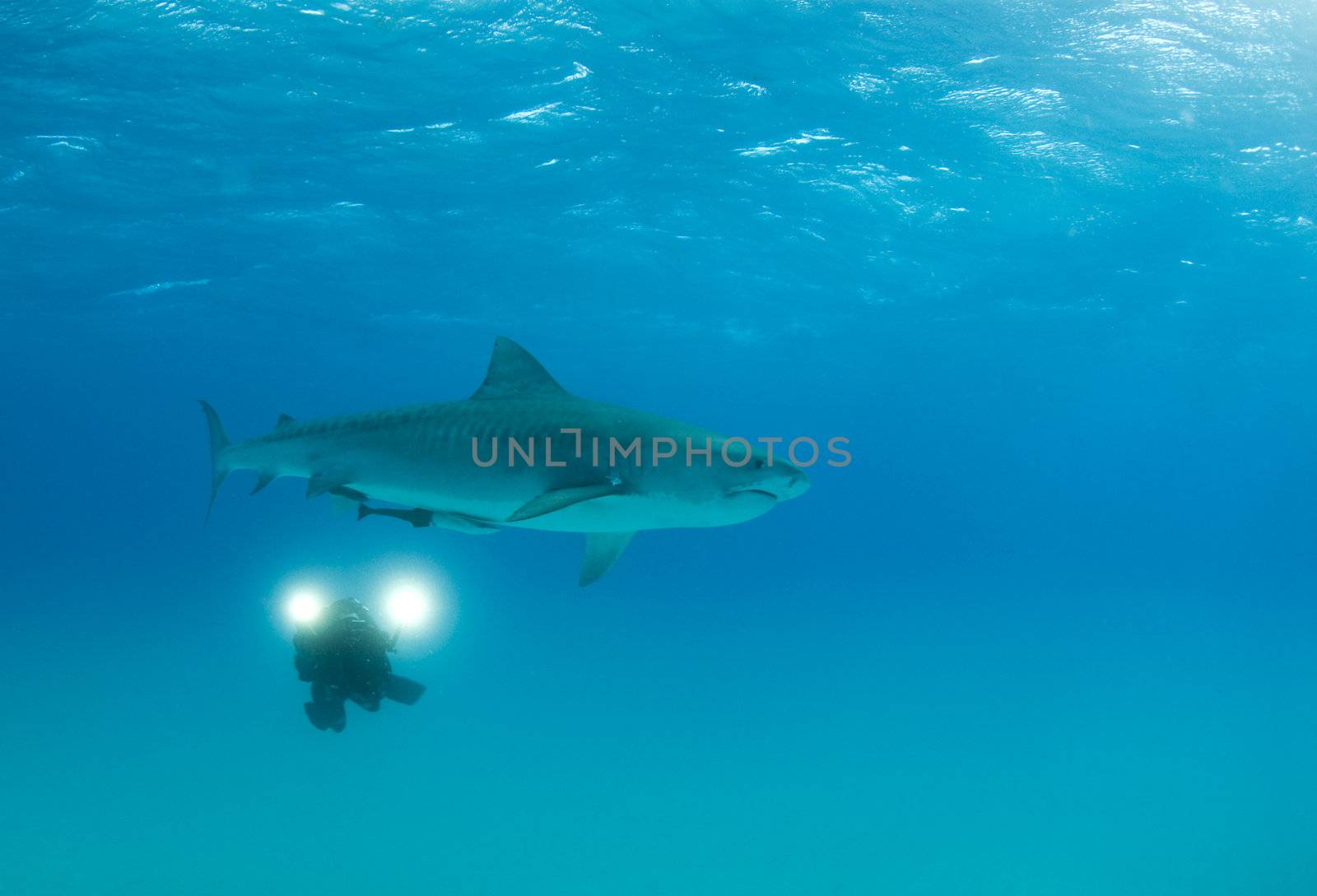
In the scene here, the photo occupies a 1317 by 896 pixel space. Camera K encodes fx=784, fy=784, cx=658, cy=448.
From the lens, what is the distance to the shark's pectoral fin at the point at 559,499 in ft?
14.3

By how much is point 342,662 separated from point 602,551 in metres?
3.04

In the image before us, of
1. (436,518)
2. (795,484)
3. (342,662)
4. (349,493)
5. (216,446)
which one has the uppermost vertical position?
(216,446)

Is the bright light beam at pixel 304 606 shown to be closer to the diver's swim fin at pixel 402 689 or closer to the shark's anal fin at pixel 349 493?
the diver's swim fin at pixel 402 689

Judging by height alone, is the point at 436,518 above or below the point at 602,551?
above

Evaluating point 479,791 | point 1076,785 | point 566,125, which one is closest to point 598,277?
point 566,125

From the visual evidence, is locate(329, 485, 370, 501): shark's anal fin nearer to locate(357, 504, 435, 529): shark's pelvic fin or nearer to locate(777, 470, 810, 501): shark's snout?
locate(357, 504, 435, 529): shark's pelvic fin

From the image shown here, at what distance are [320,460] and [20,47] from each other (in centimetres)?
1381

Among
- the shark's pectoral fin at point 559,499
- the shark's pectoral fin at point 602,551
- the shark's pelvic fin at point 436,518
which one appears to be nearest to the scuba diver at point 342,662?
the shark's pelvic fin at point 436,518

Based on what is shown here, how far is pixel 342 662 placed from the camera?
717cm

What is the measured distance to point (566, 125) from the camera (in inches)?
688

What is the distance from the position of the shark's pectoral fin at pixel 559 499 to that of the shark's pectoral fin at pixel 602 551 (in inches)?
39.7

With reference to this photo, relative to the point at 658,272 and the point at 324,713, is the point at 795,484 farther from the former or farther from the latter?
the point at 658,272

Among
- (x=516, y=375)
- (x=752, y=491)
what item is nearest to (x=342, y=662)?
(x=516, y=375)

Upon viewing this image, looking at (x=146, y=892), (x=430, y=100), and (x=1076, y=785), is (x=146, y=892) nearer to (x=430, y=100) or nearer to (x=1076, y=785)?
(x=430, y=100)
